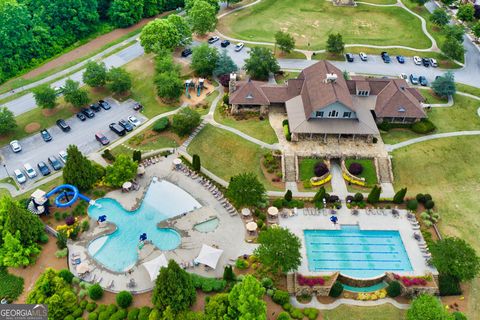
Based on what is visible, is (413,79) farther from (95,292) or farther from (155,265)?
(95,292)

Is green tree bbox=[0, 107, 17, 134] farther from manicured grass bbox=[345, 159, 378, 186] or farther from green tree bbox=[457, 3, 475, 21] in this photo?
green tree bbox=[457, 3, 475, 21]

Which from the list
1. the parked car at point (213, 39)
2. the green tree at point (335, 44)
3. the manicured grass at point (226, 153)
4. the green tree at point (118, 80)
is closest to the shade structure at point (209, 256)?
the manicured grass at point (226, 153)

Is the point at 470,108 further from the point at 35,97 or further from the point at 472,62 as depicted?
the point at 35,97

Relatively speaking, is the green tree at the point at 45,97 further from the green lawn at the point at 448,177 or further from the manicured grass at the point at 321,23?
the green lawn at the point at 448,177

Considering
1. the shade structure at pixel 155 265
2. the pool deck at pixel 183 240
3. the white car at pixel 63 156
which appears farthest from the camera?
the white car at pixel 63 156

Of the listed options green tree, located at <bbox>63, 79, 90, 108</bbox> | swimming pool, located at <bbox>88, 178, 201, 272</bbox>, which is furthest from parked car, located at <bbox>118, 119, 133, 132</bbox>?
swimming pool, located at <bbox>88, 178, 201, 272</bbox>
